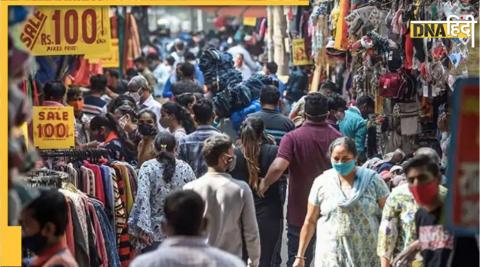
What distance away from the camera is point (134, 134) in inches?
609

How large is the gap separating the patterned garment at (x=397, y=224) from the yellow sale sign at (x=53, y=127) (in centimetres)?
345

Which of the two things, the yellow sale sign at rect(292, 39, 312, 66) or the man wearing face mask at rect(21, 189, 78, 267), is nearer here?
the man wearing face mask at rect(21, 189, 78, 267)

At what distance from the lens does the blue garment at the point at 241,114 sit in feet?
55.1

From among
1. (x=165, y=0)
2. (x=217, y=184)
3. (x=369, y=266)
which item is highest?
(x=165, y=0)

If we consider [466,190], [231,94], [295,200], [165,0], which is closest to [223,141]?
[165,0]

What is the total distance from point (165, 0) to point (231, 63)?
25.0 feet

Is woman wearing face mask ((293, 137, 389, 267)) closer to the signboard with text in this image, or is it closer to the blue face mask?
the blue face mask

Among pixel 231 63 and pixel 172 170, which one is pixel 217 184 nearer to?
pixel 172 170

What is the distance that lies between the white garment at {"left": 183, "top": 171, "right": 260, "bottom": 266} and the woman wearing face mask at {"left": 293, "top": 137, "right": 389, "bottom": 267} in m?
0.86

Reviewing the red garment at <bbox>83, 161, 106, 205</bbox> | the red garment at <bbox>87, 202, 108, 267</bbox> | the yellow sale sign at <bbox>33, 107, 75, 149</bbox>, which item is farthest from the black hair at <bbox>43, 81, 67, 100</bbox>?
the red garment at <bbox>87, 202, 108, 267</bbox>

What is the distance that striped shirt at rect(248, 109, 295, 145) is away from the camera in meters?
14.2

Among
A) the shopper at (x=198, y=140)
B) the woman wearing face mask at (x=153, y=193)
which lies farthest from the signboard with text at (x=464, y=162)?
the shopper at (x=198, y=140)

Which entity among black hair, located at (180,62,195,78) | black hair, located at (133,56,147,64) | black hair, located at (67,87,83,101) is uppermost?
black hair, located at (180,62,195,78)

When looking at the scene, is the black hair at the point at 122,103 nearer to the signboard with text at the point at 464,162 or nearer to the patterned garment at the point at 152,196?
the patterned garment at the point at 152,196
